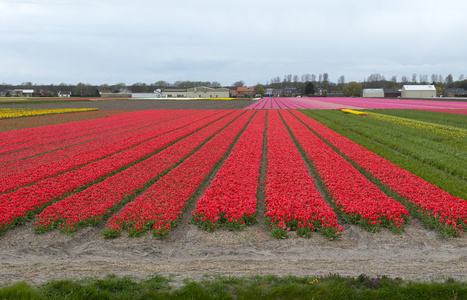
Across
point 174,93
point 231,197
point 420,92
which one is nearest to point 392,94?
point 420,92

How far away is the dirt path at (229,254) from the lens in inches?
262

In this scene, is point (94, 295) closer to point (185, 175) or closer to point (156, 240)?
point (156, 240)

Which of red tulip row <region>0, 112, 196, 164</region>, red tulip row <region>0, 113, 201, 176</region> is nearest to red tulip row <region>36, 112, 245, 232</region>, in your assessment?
red tulip row <region>0, 113, 201, 176</region>

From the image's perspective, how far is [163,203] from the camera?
9.87 m

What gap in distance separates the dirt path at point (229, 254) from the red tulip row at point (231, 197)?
1.42 feet

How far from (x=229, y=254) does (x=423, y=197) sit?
253 inches

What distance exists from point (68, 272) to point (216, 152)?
11.3 metres

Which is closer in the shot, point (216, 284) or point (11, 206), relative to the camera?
point (216, 284)

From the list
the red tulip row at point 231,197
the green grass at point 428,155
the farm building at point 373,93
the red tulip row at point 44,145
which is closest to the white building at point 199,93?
the farm building at point 373,93

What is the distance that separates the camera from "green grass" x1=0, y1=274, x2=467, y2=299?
5.71m

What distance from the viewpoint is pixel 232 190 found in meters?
11.0

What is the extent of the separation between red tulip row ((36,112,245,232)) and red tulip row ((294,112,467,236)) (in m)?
8.77

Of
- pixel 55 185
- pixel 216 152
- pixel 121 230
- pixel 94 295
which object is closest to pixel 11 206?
pixel 55 185

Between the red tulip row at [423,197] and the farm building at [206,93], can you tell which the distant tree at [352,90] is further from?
the red tulip row at [423,197]
